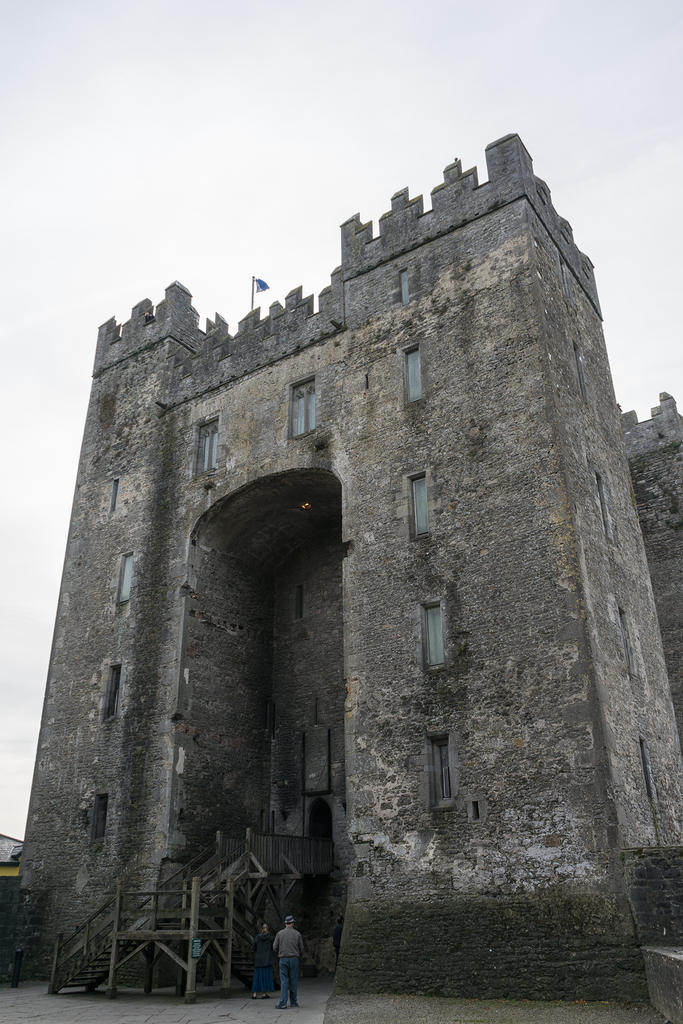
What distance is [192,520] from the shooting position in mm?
21859

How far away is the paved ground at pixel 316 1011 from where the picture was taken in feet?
37.1

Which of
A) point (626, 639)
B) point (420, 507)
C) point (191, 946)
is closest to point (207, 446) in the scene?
point (420, 507)

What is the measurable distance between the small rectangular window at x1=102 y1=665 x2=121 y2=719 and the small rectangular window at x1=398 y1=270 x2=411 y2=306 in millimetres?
11703

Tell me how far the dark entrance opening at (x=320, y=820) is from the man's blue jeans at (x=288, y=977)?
710cm

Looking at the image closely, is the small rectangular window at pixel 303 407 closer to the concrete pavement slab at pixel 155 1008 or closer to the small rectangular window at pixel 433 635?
the small rectangular window at pixel 433 635

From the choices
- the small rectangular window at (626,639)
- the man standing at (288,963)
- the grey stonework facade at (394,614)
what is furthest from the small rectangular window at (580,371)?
the man standing at (288,963)

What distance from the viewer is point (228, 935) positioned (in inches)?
621

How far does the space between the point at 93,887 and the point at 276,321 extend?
584 inches

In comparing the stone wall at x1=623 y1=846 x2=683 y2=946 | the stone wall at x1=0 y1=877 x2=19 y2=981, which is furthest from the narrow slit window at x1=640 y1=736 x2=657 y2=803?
the stone wall at x1=0 y1=877 x2=19 y2=981

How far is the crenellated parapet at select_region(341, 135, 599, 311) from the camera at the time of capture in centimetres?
1894

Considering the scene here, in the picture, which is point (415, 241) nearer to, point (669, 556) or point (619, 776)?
point (669, 556)

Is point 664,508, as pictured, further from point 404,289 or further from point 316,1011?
point 316,1011

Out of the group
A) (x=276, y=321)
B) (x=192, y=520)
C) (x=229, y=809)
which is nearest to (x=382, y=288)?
(x=276, y=321)

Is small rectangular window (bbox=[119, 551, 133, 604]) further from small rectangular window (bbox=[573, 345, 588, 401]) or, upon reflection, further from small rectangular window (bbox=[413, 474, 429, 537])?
small rectangular window (bbox=[573, 345, 588, 401])
